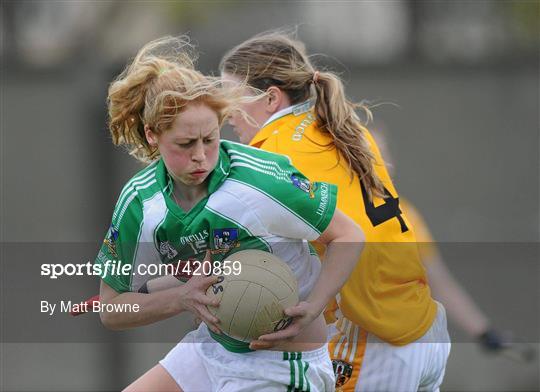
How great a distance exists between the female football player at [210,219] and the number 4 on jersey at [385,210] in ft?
1.53

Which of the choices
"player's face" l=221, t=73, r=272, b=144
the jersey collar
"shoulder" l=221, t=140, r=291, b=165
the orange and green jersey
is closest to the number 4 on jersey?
the orange and green jersey

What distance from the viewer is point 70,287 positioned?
7172mm

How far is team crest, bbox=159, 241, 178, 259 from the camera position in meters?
3.55

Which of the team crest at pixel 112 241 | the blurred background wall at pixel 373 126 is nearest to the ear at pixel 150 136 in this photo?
the team crest at pixel 112 241

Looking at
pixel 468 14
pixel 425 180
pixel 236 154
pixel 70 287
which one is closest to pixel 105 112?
pixel 70 287

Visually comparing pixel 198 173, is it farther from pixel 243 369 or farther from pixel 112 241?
pixel 243 369

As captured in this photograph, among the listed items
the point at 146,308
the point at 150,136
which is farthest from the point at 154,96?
the point at 146,308

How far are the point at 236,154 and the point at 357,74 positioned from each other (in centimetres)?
482

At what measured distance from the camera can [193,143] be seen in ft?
11.3

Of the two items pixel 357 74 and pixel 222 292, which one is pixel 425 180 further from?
pixel 222 292

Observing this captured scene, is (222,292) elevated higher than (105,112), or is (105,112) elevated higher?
(222,292)

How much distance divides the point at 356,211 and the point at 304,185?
1.88 ft

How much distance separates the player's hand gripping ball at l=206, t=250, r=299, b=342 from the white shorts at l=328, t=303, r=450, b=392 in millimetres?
808

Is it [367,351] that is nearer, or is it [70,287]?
[367,351]
